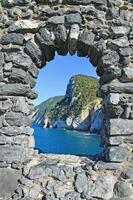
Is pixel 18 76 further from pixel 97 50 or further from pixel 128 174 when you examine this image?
pixel 128 174

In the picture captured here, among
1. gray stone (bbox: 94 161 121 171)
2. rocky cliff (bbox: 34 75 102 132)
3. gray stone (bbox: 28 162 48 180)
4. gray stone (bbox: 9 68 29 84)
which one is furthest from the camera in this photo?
rocky cliff (bbox: 34 75 102 132)

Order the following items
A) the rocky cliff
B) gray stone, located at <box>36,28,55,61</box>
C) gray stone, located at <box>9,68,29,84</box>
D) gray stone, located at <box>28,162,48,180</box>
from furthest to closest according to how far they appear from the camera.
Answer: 1. the rocky cliff
2. gray stone, located at <box>36,28,55,61</box>
3. gray stone, located at <box>9,68,29,84</box>
4. gray stone, located at <box>28,162,48,180</box>

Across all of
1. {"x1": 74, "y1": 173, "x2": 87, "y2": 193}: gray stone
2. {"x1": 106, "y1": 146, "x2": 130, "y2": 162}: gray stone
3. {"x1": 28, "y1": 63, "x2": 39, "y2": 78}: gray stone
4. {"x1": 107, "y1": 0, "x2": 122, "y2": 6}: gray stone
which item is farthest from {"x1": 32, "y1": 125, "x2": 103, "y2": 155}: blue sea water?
{"x1": 107, "y1": 0, "x2": 122, "y2": 6}: gray stone

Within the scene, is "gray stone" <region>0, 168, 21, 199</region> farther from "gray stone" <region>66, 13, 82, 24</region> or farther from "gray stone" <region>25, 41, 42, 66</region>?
"gray stone" <region>66, 13, 82, 24</region>

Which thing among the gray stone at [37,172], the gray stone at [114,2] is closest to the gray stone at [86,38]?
the gray stone at [114,2]

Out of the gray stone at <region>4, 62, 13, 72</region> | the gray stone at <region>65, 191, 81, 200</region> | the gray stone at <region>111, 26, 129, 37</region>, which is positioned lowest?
→ the gray stone at <region>65, 191, 81, 200</region>

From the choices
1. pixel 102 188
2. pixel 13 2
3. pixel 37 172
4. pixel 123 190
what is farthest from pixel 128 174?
pixel 13 2

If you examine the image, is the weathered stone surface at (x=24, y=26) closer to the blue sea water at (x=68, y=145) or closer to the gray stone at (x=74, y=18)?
the gray stone at (x=74, y=18)
